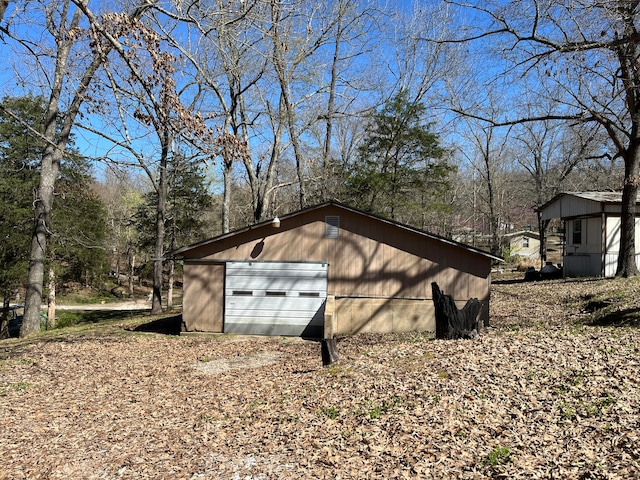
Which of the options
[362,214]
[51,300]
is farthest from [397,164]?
[51,300]

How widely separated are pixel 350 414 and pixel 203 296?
8954mm

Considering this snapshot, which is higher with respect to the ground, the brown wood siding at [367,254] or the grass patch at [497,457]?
the brown wood siding at [367,254]

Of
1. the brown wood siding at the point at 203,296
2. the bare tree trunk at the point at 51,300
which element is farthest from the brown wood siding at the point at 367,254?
the bare tree trunk at the point at 51,300

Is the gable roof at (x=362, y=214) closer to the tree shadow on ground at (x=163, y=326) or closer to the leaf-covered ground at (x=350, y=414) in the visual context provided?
the tree shadow on ground at (x=163, y=326)

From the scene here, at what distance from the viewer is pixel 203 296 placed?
1400cm

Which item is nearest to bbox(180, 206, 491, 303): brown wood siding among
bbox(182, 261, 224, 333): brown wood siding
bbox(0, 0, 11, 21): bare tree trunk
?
bbox(182, 261, 224, 333): brown wood siding

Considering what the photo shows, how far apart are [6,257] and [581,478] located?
24.0m

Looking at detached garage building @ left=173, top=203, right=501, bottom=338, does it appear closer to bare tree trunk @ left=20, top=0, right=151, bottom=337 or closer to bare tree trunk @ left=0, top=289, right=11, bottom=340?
bare tree trunk @ left=20, top=0, right=151, bottom=337

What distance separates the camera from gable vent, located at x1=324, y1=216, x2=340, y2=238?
13680 mm

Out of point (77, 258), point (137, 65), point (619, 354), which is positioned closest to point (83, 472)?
point (137, 65)

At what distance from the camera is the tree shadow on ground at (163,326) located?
1465 cm

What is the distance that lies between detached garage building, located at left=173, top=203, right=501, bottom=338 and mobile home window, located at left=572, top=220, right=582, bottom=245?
1158 centimetres

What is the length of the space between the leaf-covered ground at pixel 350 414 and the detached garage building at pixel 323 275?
404 centimetres

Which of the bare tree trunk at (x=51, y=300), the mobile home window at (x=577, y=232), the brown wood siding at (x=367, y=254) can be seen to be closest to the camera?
the brown wood siding at (x=367, y=254)
